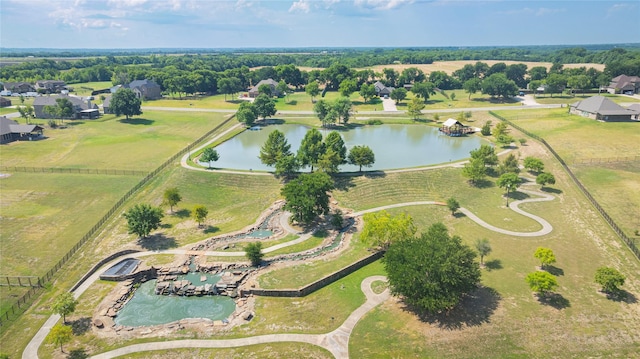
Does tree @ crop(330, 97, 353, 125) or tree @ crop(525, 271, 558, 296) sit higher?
tree @ crop(330, 97, 353, 125)

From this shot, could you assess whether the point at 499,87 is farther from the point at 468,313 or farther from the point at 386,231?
the point at 468,313

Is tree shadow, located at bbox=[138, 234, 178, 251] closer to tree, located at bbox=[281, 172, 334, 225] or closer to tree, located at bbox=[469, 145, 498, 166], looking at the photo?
tree, located at bbox=[281, 172, 334, 225]

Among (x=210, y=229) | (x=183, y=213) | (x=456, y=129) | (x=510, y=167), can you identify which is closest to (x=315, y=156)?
(x=210, y=229)

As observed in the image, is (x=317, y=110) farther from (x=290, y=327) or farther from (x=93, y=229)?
(x=290, y=327)

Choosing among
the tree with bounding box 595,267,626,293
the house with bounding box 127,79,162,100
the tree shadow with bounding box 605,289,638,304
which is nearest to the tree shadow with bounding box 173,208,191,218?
the tree with bounding box 595,267,626,293

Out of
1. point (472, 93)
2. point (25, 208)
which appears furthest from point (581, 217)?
point (472, 93)

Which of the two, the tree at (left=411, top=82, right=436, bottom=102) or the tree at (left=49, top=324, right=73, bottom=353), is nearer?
the tree at (left=49, top=324, right=73, bottom=353)

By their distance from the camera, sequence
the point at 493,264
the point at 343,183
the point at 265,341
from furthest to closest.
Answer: the point at 343,183 → the point at 493,264 → the point at 265,341
